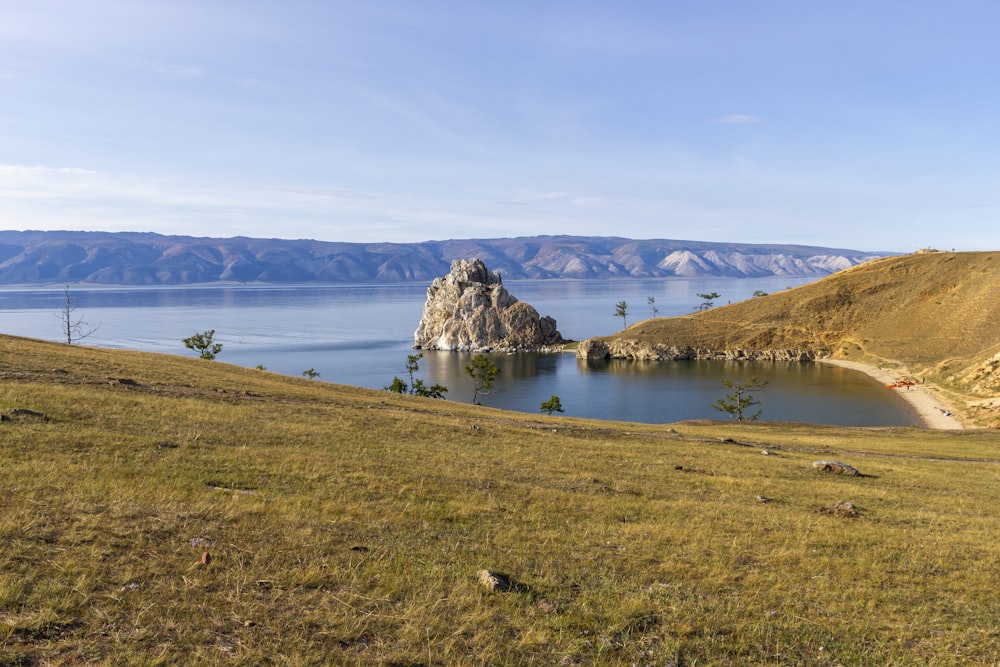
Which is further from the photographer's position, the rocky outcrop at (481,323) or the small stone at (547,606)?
the rocky outcrop at (481,323)

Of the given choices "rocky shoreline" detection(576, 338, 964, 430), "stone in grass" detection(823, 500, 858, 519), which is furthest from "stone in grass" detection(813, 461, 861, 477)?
"rocky shoreline" detection(576, 338, 964, 430)

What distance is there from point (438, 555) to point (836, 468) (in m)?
19.6

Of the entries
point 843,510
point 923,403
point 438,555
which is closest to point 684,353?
point 923,403

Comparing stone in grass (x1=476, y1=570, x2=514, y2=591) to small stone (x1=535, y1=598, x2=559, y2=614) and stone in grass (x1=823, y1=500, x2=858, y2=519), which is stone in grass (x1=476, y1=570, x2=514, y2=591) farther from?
stone in grass (x1=823, y1=500, x2=858, y2=519)

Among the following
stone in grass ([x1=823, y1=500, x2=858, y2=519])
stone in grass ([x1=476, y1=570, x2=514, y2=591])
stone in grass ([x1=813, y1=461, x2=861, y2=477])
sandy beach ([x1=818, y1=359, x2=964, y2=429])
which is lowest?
sandy beach ([x1=818, y1=359, x2=964, y2=429])

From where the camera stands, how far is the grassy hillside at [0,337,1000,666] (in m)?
7.95

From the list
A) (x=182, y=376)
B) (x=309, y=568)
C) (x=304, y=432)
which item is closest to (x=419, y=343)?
(x=182, y=376)

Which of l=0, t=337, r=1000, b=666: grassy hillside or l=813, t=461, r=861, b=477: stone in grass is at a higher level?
l=0, t=337, r=1000, b=666: grassy hillside

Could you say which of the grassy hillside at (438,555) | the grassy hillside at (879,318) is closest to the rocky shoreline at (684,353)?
the grassy hillside at (879,318)

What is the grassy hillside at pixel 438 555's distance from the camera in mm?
7953

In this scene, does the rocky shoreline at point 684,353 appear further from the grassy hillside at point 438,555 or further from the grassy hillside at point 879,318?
the grassy hillside at point 438,555

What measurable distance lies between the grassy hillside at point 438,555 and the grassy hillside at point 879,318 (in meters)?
117

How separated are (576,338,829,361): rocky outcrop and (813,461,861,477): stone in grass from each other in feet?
442

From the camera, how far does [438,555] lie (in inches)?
429
